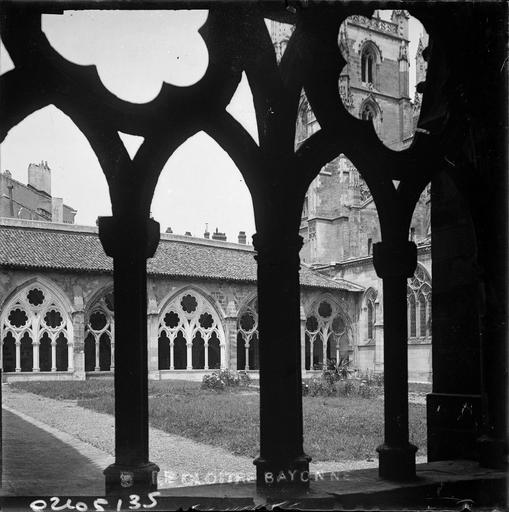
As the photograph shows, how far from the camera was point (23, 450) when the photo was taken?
8688 mm

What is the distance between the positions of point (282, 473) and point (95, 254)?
2134cm

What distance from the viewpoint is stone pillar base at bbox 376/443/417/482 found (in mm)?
3643

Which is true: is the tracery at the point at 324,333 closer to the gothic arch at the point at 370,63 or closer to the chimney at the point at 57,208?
the chimney at the point at 57,208

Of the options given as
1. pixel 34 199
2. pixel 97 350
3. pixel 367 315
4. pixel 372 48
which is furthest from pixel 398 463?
pixel 372 48

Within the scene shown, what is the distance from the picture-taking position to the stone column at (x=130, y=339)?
311cm

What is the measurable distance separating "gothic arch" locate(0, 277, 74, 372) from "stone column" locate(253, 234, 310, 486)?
758 inches

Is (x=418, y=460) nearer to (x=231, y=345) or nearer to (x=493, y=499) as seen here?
(x=493, y=499)

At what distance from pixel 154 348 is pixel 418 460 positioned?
16846 mm

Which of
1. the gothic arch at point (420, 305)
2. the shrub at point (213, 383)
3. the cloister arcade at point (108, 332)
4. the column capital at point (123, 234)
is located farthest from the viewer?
the gothic arch at point (420, 305)

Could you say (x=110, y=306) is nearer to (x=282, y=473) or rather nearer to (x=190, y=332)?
(x=190, y=332)

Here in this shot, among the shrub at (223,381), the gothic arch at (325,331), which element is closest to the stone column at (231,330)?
the gothic arch at (325,331)

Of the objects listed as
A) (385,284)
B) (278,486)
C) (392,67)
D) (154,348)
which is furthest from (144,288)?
(392,67)

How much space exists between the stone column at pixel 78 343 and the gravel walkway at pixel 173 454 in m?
9.23

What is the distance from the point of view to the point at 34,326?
22078 mm
